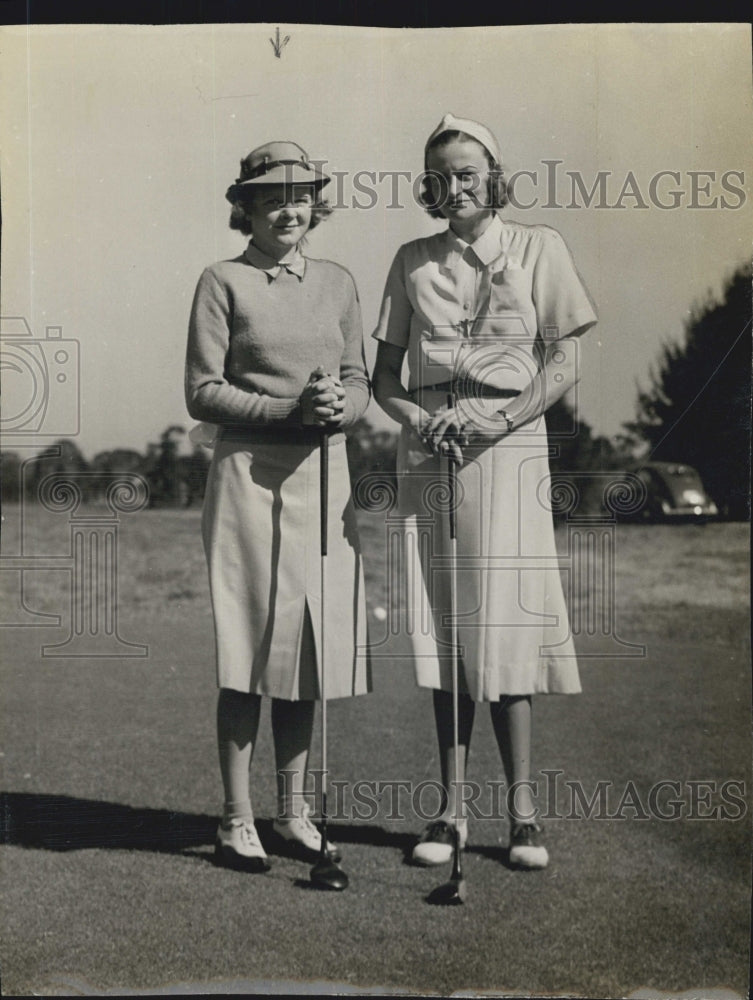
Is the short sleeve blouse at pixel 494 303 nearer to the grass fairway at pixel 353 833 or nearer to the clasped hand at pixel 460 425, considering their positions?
the clasped hand at pixel 460 425

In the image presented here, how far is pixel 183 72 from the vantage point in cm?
397

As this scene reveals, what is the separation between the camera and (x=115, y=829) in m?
4.08

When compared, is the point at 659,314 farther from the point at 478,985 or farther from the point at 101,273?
the point at 478,985

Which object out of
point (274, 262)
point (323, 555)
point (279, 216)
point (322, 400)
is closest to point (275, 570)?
point (323, 555)

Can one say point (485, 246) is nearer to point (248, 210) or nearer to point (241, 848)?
point (248, 210)

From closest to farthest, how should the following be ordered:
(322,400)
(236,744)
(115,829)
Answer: (322,400), (236,744), (115,829)

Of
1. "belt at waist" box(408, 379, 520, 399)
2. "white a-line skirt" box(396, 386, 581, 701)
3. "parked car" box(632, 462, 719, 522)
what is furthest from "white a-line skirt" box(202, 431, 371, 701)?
"parked car" box(632, 462, 719, 522)

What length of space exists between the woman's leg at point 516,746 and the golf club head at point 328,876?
19.2 inches

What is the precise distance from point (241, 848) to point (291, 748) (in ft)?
0.97

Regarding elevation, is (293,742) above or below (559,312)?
below

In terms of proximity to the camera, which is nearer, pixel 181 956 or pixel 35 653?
pixel 181 956

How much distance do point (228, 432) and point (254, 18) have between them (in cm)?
111

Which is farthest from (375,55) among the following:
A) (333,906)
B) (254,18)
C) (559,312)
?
(333,906)

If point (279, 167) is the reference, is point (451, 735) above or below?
below
